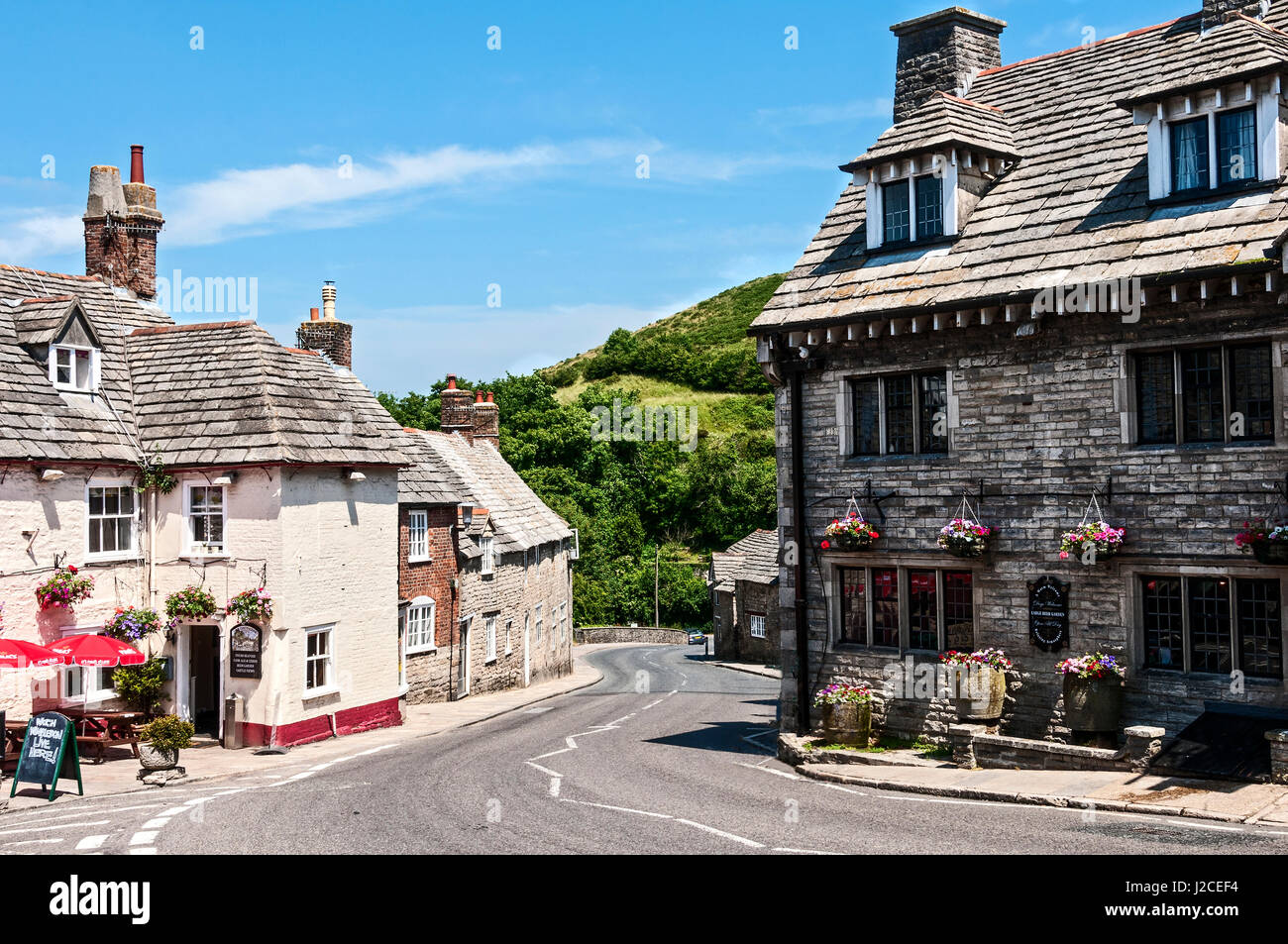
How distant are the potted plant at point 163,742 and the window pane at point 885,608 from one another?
11.8 metres

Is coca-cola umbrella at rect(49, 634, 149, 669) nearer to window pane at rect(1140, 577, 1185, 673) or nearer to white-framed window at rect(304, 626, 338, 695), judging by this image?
white-framed window at rect(304, 626, 338, 695)

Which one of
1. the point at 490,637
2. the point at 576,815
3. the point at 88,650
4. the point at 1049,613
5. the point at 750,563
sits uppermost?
the point at 1049,613

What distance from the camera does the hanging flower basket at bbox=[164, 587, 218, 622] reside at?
2291 cm

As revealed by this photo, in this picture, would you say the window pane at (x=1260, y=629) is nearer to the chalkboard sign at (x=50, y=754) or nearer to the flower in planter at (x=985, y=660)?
the flower in planter at (x=985, y=660)

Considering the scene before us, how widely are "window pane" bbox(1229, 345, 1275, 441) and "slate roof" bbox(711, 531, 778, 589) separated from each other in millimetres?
36966

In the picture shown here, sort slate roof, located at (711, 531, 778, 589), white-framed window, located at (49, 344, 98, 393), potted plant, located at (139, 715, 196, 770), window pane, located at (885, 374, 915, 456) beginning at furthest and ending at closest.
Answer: slate roof, located at (711, 531, 778, 589), white-framed window, located at (49, 344, 98, 393), window pane, located at (885, 374, 915, 456), potted plant, located at (139, 715, 196, 770)

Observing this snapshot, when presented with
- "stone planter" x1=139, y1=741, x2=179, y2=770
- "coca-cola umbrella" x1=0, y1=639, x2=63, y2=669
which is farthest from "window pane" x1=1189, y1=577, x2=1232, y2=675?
"coca-cola umbrella" x1=0, y1=639, x2=63, y2=669

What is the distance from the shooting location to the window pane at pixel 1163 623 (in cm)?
1641

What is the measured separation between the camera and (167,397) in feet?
80.6

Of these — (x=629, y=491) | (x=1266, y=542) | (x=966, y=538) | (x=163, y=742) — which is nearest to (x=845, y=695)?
(x=966, y=538)

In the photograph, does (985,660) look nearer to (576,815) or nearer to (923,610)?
(923,610)

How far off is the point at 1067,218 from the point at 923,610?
682cm

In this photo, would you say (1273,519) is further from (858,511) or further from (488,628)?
(488,628)

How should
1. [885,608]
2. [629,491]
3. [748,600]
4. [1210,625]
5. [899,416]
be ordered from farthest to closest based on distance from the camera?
1. [629,491]
2. [748,600]
3. [885,608]
4. [899,416]
5. [1210,625]
